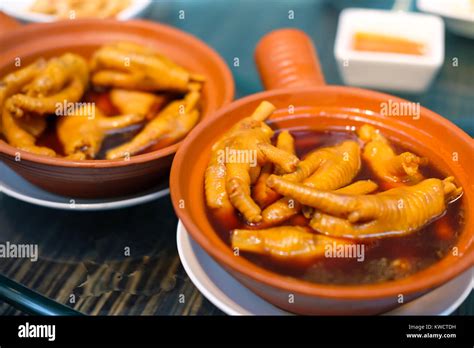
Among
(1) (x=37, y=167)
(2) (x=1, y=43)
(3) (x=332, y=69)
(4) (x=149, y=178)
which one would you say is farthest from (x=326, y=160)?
(2) (x=1, y=43)

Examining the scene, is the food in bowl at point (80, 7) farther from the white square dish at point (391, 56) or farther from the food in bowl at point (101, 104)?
the white square dish at point (391, 56)

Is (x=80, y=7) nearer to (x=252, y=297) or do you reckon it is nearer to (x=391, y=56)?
(x=391, y=56)

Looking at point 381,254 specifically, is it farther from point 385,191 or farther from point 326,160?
point 326,160

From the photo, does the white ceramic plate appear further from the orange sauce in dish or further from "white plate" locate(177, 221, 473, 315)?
"white plate" locate(177, 221, 473, 315)

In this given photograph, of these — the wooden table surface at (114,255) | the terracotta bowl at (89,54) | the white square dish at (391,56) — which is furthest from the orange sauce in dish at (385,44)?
the terracotta bowl at (89,54)

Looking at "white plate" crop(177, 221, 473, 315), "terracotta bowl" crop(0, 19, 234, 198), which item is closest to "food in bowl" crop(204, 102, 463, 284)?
"white plate" crop(177, 221, 473, 315)
